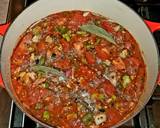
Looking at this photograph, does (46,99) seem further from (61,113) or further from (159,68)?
(159,68)

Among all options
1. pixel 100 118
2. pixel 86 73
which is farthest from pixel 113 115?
pixel 86 73

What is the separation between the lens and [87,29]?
1417mm

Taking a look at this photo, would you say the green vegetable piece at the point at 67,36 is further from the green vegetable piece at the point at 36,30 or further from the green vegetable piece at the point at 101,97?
the green vegetable piece at the point at 101,97

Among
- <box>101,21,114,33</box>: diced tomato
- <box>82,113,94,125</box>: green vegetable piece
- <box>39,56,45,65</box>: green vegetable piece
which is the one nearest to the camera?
<box>82,113,94,125</box>: green vegetable piece

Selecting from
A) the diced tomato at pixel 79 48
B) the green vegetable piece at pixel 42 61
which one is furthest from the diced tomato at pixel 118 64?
the green vegetable piece at pixel 42 61

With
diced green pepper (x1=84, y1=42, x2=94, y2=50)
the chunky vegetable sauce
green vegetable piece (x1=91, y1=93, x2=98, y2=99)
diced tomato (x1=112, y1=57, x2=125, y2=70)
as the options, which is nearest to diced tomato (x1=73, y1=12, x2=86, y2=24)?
the chunky vegetable sauce

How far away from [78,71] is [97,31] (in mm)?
193

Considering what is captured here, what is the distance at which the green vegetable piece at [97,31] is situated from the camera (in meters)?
1.39

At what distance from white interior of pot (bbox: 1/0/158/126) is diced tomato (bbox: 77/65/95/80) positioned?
18cm

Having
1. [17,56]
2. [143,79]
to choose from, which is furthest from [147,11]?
[17,56]

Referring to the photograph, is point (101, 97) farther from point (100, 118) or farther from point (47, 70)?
point (47, 70)

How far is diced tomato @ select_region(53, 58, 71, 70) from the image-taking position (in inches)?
51.6

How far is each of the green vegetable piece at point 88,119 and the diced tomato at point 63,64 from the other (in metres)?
0.19

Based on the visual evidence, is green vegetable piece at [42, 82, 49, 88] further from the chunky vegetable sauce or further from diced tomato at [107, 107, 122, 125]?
diced tomato at [107, 107, 122, 125]
